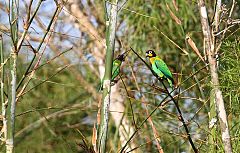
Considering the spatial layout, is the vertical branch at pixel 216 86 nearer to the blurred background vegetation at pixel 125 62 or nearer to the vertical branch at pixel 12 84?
the vertical branch at pixel 12 84

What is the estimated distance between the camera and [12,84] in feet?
3.39

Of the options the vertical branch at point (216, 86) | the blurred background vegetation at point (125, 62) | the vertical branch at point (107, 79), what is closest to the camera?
the vertical branch at point (107, 79)

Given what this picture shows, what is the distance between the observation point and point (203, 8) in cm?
121

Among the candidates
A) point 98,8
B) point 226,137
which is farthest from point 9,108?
point 98,8

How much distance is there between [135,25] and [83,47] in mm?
748

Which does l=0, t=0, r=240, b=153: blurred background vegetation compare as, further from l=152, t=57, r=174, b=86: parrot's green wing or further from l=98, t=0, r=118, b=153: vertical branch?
l=98, t=0, r=118, b=153: vertical branch

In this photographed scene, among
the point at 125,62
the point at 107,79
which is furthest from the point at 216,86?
the point at 125,62

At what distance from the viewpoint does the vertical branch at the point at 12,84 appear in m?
1.01

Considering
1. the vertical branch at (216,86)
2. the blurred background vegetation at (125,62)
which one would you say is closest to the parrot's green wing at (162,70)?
the vertical branch at (216,86)

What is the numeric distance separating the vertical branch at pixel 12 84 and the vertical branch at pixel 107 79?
15 cm

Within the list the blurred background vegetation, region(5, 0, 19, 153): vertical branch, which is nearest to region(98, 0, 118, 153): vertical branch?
region(5, 0, 19, 153): vertical branch

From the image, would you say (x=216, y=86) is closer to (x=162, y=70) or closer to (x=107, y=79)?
(x=107, y=79)

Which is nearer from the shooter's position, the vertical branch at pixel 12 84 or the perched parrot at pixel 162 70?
the vertical branch at pixel 12 84

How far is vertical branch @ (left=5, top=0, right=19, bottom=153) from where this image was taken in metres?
1.01
